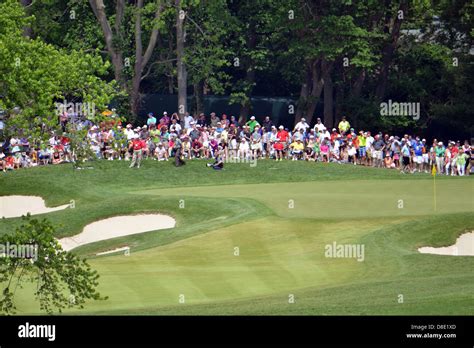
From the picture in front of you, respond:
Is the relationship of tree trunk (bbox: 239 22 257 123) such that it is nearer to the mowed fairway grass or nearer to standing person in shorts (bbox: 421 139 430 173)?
the mowed fairway grass

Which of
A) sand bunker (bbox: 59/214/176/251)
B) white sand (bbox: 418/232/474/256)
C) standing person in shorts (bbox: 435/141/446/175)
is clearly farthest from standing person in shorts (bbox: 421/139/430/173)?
white sand (bbox: 418/232/474/256)

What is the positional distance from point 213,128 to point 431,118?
18300 mm

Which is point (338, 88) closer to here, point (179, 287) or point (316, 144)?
point (316, 144)

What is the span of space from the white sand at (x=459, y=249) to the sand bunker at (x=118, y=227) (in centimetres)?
1108

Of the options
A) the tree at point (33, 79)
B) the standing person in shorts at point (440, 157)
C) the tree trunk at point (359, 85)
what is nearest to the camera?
the tree at point (33, 79)

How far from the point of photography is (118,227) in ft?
167

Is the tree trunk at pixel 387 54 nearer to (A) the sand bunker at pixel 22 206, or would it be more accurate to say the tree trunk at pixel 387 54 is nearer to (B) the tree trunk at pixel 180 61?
(B) the tree trunk at pixel 180 61

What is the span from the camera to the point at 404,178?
63.5 meters

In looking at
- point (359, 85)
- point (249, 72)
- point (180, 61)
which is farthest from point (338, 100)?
point (180, 61)

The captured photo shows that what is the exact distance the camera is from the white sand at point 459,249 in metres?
43.3

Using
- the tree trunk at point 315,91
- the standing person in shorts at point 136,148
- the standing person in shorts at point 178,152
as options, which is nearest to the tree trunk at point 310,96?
the tree trunk at point 315,91

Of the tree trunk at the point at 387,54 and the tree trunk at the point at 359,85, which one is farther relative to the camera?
the tree trunk at the point at 359,85

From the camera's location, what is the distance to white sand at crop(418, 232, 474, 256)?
43281mm
